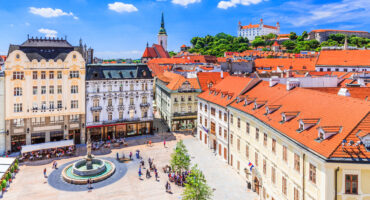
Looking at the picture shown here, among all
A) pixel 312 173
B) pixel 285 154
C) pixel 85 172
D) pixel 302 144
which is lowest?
pixel 85 172

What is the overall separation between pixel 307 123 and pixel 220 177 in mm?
16883

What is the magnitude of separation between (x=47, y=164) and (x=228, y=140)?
93.5 ft

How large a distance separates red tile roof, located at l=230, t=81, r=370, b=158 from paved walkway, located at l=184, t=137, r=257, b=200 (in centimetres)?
942

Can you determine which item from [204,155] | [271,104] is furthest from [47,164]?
[271,104]

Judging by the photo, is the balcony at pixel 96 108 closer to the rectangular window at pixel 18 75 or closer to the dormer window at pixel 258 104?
the rectangular window at pixel 18 75

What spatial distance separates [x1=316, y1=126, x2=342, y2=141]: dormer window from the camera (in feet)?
69.3

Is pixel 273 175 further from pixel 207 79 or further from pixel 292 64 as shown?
pixel 292 64

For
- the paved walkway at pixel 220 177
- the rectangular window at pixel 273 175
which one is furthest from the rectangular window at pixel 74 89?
the rectangular window at pixel 273 175

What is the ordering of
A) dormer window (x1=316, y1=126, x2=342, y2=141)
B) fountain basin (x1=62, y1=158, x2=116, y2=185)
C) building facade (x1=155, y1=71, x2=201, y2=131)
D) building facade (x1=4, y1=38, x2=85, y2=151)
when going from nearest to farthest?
1. dormer window (x1=316, y1=126, x2=342, y2=141)
2. fountain basin (x1=62, y1=158, x2=116, y2=185)
3. building facade (x1=4, y1=38, x2=85, y2=151)
4. building facade (x1=155, y1=71, x2=201, y2=131)

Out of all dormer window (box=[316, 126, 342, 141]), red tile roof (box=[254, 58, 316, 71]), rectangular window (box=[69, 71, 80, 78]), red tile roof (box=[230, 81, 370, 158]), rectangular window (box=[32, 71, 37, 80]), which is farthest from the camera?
red tile roof (box=[254, 58, 316, 71])

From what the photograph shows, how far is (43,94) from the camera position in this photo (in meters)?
48.7

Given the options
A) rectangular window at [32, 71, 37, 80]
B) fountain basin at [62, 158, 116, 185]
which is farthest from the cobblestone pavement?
rectangular window at [32, 71, 37, 80]

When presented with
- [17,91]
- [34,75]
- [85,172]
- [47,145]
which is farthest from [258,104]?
[17,91]

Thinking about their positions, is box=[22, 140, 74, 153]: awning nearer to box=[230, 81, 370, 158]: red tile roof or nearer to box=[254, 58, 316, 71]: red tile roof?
box=[230, 81, 370, 158]: red tile roof
